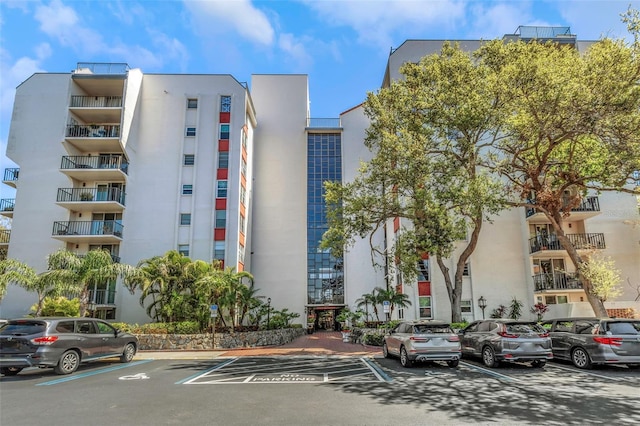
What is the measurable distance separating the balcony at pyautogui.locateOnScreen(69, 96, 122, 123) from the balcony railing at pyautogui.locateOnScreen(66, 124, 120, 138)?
746 millimetres

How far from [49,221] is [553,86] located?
101 ft

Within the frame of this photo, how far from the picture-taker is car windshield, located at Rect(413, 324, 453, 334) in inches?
493

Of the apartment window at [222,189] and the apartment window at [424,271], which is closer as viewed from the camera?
the apartment window at [424,271]

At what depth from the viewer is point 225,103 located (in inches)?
1226

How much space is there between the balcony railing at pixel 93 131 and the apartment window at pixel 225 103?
776 centimetres

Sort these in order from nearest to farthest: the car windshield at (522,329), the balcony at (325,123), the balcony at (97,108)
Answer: the car windshield at (522,329) < the balcony at (97,108) < the balcony at (325,123)

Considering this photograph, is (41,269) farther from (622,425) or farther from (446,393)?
(622,425)

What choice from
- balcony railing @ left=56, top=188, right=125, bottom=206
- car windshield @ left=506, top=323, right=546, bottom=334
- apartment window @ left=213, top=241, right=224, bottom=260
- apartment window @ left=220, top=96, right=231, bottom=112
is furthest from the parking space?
apartment window @ left=220, top=96, right=231, bottom=112

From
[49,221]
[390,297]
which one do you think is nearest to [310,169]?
[390,297]

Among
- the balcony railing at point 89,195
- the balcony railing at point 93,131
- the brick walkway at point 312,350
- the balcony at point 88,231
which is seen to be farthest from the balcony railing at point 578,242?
the balcony railing at point 93,131

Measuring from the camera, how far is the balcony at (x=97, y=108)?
1089 inches

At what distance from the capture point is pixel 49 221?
26797 millimetres

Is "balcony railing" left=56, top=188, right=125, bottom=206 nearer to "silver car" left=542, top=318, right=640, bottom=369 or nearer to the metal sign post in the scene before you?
the metal sign post

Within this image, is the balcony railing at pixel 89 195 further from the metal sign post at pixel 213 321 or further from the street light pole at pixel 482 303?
the street light pole at pixel 482 303
